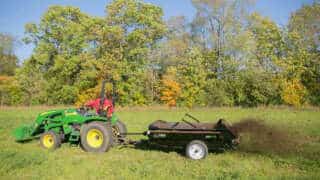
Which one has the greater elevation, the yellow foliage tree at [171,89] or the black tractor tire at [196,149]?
the yellow foliage tree at [171,89]

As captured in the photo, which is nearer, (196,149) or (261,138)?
(196,149)

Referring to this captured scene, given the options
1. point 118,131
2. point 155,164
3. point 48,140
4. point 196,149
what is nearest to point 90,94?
point 118,131

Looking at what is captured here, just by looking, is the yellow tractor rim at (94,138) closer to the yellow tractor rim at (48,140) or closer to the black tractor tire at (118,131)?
the black tractor tire at (118,131)

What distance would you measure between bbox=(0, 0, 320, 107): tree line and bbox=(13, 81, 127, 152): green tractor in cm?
2978

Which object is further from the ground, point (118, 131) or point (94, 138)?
point (118, 131)

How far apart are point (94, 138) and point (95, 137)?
45 millimetres

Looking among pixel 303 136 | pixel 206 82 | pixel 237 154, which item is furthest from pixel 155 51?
pixel 237 154

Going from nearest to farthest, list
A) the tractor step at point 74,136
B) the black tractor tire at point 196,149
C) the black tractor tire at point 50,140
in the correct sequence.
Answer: the black tractor tire at point 196,149, the black tractor tire at point 50,140, the tractor step at point 74,136

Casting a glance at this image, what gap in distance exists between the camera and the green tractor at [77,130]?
1310cm

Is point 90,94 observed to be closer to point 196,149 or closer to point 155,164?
point 196,149

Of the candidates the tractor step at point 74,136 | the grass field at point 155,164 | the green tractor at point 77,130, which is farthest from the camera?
the tractor step at point 74,136

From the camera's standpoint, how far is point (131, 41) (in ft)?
155

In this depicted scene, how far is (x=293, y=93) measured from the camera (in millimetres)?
44156

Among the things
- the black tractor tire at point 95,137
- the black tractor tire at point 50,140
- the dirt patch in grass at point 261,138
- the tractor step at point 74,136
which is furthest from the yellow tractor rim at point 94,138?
the dirt patch in grass at point 261,138
